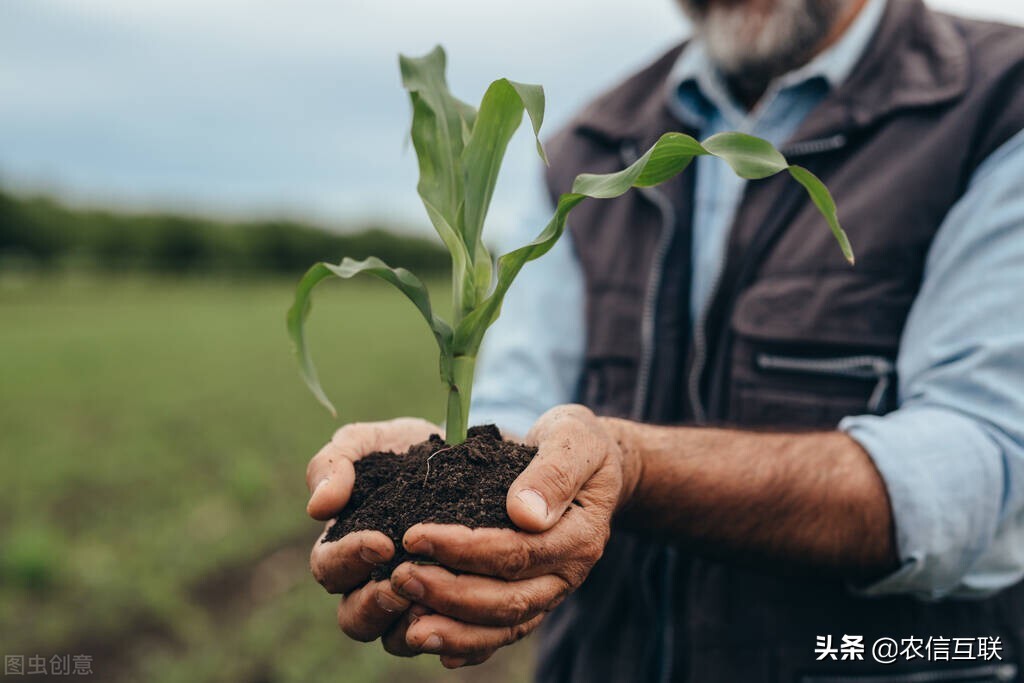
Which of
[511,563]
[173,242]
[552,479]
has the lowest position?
[173,242]

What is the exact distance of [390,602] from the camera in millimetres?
1255

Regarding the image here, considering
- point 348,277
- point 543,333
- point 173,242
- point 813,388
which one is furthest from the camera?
point 173,242

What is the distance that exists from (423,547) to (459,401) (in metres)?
0.34

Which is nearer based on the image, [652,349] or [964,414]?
[964,414]

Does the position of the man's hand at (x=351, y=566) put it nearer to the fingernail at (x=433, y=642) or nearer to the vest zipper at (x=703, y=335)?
the fingernail at (x=433, y=642)

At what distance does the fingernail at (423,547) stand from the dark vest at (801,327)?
842mm

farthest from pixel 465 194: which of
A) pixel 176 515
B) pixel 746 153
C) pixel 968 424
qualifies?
pixel 176 515

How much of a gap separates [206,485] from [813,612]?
4.87 m

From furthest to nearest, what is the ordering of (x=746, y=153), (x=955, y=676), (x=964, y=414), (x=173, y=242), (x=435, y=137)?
(x=173, y=242) → (x=955, y=676) → (x=964, y=414) → (x=435, y=137) → (x=746, y=153)

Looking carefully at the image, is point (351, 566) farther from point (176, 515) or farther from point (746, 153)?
point (176, 515)

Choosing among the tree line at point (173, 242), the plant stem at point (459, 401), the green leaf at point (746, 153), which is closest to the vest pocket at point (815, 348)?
the green leaf at point (746, 153)

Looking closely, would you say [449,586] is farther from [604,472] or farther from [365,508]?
[604,472]

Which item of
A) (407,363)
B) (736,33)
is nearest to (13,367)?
(407,363)

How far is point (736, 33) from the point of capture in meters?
2.31
